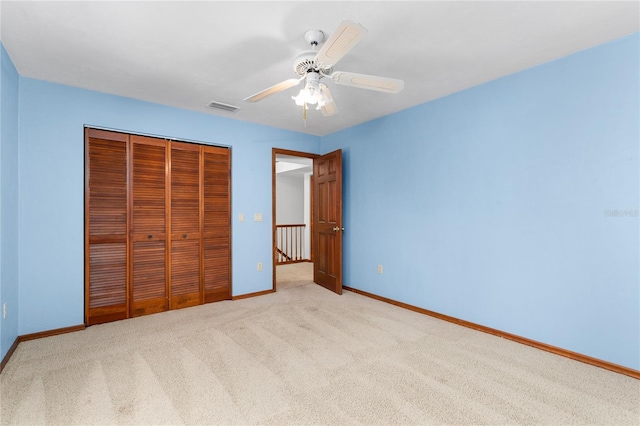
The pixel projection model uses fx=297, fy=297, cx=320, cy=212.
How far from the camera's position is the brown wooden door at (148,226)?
3.39 metres

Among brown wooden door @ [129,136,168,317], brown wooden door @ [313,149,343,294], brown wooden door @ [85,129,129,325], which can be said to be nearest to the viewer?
brown wooden door @ [85,129,129,325]

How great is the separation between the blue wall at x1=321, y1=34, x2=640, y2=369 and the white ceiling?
30cm

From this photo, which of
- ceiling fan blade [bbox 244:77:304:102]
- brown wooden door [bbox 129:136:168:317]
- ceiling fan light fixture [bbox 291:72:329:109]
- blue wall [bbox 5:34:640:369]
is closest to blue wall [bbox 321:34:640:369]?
blue wall [bbox 5:34:640:369]

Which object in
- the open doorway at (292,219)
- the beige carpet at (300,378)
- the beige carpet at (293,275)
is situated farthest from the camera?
the beige carpet at (293,275)

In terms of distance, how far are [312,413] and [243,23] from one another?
254cm

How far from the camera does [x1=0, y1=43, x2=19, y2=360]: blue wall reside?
2312 mm

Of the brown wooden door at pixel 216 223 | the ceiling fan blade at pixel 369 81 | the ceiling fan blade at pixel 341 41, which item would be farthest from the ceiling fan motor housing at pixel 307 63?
the brown wooden door at pixel 216 223

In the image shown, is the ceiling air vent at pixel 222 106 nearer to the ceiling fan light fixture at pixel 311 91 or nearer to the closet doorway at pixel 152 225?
the closet doorway at pixel 152 225

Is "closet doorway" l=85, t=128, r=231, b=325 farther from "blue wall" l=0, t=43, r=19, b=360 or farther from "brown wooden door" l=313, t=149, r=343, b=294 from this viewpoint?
"brown wooden door" l=313, t=149, r=343, b=294

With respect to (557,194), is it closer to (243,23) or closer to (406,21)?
(406,21)

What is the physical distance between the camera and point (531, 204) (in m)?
2.67

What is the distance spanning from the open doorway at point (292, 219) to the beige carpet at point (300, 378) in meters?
1.92

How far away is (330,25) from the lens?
2.03m

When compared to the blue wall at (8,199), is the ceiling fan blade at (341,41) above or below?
above
